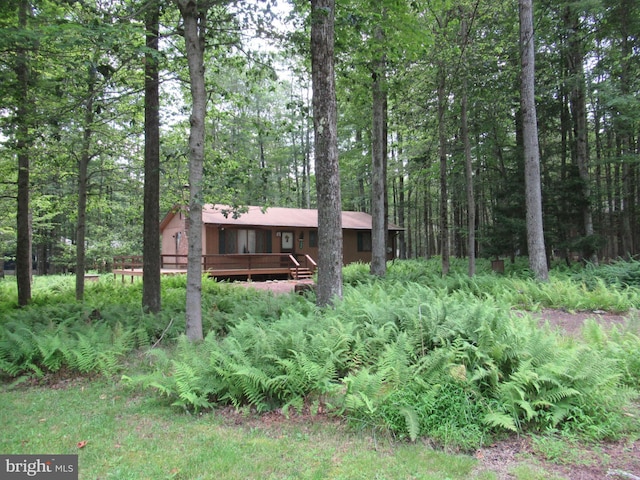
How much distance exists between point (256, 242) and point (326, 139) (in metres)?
15.5

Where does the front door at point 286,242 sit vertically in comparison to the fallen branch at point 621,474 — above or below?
above

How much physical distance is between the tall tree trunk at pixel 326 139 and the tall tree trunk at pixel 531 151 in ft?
22.5

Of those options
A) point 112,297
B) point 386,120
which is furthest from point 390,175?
point 112,297

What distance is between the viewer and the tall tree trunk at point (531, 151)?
391 inches

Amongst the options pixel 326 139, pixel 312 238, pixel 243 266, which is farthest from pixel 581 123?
pixel 243 266

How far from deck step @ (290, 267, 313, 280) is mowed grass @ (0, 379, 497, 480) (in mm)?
15840

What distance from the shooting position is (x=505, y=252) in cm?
1483

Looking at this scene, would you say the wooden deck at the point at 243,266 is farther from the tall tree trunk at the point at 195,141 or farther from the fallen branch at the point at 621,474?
the fallen branch at the point at 621,474

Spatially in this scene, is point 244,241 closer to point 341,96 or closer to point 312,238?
point 312,238

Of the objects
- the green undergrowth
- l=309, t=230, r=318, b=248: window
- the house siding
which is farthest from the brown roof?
the green undergrowth

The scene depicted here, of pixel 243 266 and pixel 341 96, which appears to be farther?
pixel 243 266

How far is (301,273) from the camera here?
67.1 ft

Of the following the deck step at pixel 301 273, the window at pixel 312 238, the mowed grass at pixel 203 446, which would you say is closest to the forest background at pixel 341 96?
the mowed grass at pixel 203 446

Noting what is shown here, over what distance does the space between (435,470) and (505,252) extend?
549 inches
